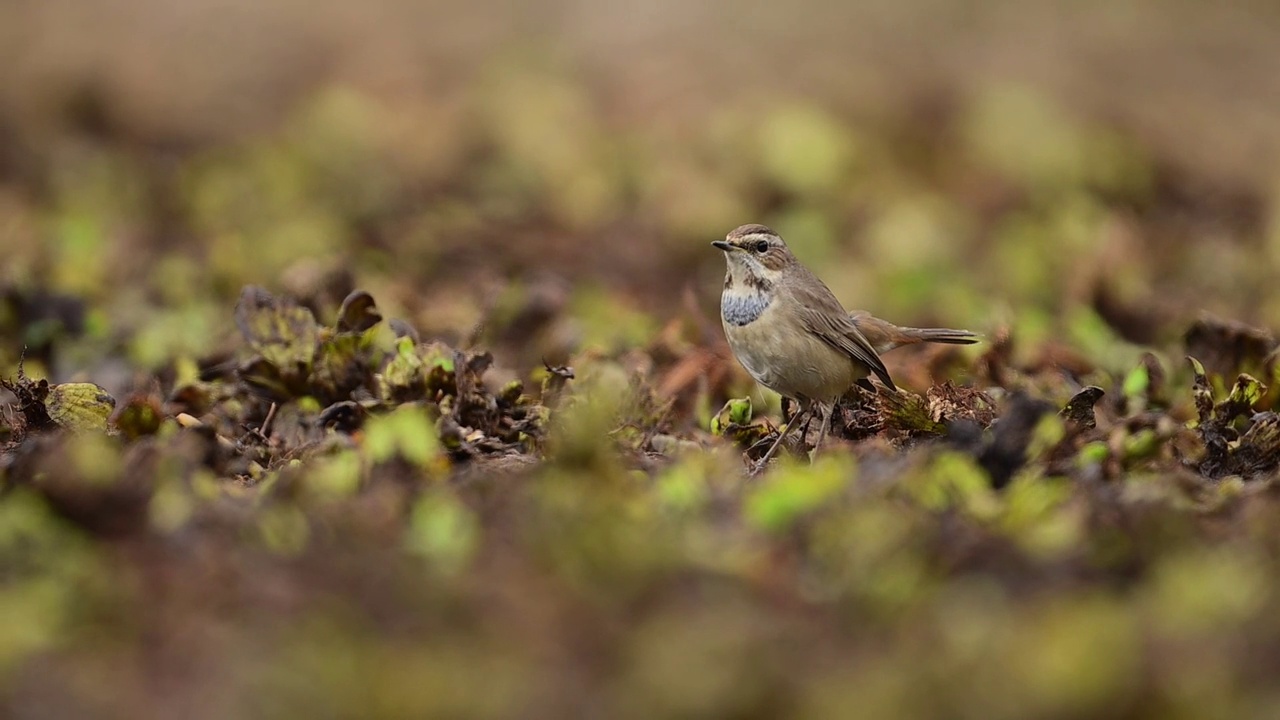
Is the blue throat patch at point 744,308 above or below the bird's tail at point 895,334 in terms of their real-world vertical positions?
above

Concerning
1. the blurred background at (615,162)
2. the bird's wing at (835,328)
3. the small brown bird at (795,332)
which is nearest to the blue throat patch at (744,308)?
the small brown bird at (795,332)

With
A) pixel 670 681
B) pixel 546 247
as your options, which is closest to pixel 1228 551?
pixel 670 681

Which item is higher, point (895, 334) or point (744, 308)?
point (744, 308)

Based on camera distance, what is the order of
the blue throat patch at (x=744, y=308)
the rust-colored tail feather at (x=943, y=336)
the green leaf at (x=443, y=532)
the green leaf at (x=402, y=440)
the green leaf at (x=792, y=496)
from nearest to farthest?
the green leaf at (x=443, y=532) → the green leaf at (x=792, y=496) → the green leaf at (x=402, y=440) → the blue throat patch at (x=744, y=308) → the rust-colored tail feather at (x=943, y=336)

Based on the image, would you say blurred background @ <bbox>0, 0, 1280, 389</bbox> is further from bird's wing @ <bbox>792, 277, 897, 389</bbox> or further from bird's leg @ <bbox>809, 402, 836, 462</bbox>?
bird's leg @ <bbox>809, 402, 836, 462</bbox>

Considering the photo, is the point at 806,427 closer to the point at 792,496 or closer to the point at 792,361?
the point at 792,361

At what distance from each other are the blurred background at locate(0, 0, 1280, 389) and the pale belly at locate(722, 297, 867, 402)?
1143 millimetres

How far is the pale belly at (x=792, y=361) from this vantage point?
19.5 ft

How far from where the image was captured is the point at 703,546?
12.5ft

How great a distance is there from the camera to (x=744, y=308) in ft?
20.6

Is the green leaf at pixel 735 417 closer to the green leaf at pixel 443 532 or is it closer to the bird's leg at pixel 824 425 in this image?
the bird's leg at pixel 824 425

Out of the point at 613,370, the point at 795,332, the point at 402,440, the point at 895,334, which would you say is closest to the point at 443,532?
the point at 402,440

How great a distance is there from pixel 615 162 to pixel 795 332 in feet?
18.4

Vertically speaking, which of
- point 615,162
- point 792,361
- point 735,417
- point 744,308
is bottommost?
point 735,417
